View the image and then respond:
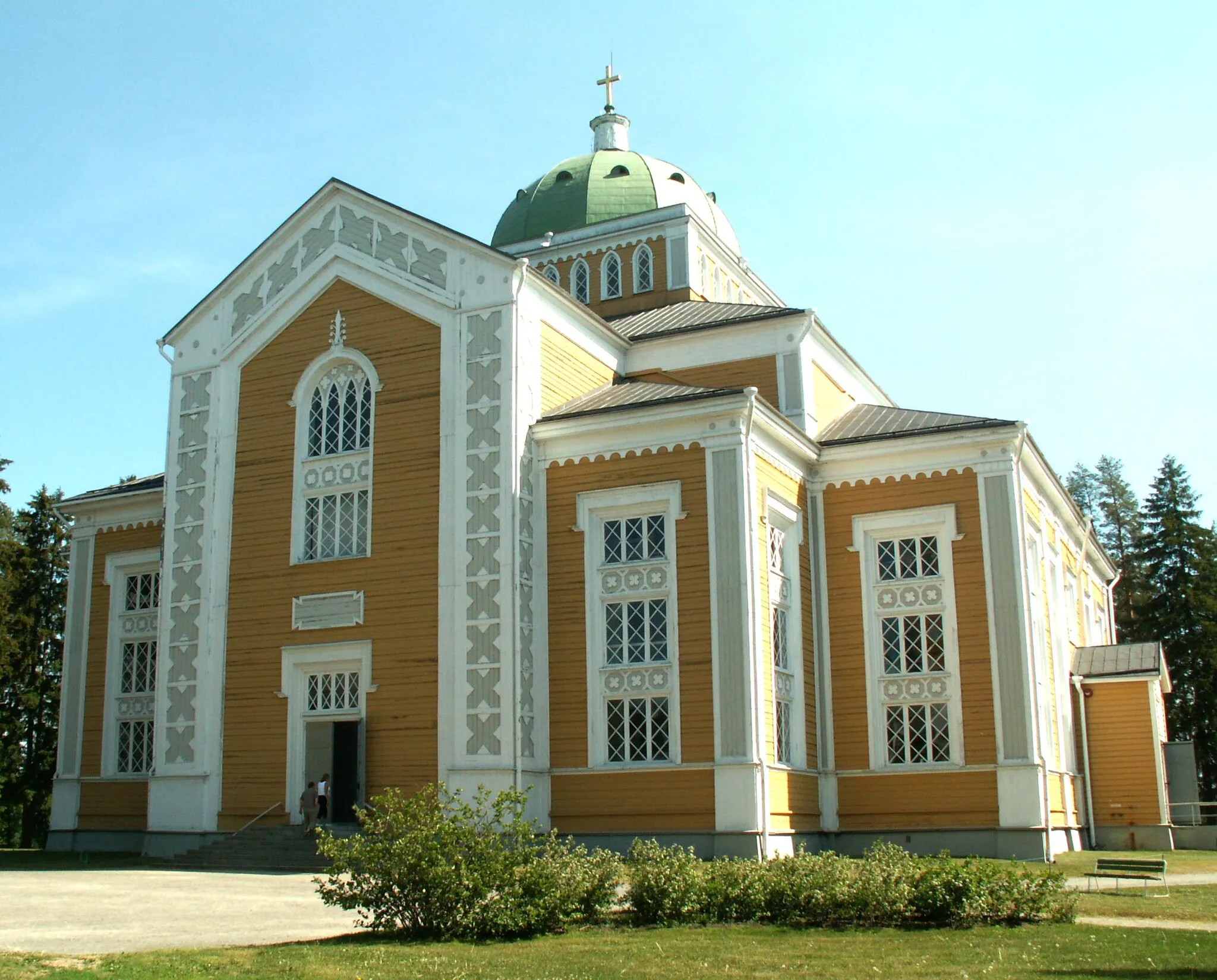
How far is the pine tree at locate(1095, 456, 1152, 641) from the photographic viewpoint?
54500 mm

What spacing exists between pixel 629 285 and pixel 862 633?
12881mm

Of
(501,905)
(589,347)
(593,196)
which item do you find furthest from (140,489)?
(501,905)

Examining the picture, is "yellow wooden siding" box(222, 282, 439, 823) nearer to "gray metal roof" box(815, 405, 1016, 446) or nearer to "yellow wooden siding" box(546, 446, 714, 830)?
"yellow wooden siding" box(546, 446, 714, 830)

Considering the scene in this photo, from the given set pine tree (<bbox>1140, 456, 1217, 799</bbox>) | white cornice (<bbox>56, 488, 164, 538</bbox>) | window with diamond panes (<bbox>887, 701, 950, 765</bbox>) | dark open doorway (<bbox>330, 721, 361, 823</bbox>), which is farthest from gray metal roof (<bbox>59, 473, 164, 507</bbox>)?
pine tree (<bbox>1140, 456, 1217, 799</bbox>)

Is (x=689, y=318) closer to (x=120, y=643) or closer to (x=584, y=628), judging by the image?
(x=584, y=628)

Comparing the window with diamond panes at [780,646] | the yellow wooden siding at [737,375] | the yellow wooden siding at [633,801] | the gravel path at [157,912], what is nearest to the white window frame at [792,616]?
the window with diamond panes at [780,646]

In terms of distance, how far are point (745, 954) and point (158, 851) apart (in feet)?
58.0

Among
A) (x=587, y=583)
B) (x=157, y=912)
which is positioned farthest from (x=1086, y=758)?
(x=157, y=912)

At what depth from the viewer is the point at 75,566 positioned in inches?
1254

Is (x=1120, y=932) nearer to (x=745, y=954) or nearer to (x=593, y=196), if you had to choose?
(x=745, y=954)

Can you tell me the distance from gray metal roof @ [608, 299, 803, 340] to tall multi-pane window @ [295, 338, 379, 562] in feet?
19.6

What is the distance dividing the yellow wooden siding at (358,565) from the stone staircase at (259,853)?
0.81 meters

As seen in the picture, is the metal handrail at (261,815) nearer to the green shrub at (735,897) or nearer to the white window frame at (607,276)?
the green shrub at (735,897)

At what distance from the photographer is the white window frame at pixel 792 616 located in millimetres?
23938
